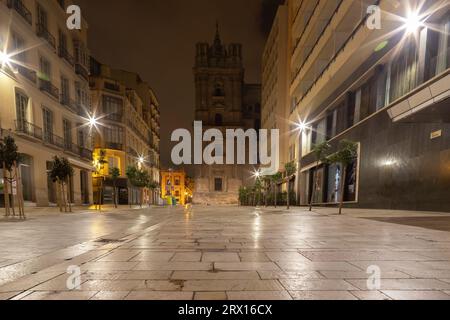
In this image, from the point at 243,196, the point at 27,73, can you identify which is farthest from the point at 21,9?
the point at 243,196

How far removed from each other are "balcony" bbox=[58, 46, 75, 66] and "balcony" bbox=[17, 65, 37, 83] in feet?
13.9

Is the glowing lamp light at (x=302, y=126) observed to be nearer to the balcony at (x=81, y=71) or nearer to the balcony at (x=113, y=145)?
the balcony at (x=81, y=71)

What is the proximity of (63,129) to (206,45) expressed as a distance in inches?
2446

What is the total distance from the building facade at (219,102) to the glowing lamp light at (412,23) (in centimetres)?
5906

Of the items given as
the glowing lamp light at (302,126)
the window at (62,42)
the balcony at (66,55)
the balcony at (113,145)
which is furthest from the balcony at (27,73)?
the glowing lamp light at (302,126)

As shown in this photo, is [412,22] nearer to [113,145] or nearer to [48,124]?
[48,124]

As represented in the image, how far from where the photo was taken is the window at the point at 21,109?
16.2 meters

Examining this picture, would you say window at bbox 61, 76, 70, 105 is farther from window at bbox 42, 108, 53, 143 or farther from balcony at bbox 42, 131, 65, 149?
balcony at bbox 42, 131, 65, 149

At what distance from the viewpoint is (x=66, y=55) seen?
2200cm

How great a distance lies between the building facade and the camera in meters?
73.3

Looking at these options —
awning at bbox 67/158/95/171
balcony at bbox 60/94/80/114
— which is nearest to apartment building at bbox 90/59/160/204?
awning at bbox 67/158/95/171

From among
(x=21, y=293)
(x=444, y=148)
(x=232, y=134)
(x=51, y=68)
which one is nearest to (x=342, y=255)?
(x=21, y=293)

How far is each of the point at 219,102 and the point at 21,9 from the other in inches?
2357
